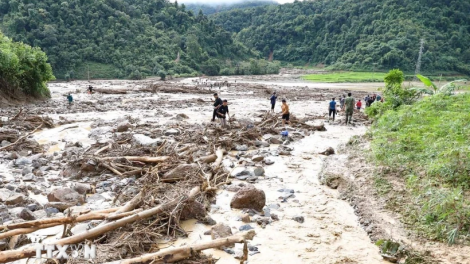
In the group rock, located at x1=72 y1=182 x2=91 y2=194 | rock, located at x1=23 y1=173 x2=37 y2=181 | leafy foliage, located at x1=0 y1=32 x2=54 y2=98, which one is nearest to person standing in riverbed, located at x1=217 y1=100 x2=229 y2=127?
rock, located at x1=72 y1=182 x2=91 y2=194

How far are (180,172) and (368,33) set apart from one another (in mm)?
114275

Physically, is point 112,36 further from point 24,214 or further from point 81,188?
point 24,214

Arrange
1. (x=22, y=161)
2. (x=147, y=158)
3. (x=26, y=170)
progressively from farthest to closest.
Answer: (x=22, y=161)
(x=147, y=158)
(x=26, y=170)

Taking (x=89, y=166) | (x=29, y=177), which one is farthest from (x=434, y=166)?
(x=29, y=177)

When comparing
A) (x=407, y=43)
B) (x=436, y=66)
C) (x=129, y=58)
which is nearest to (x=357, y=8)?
(x=407, y=43)

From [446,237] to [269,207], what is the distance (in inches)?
118

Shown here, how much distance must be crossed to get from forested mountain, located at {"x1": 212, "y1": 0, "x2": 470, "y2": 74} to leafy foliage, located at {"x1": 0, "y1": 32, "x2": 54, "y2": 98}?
269ft

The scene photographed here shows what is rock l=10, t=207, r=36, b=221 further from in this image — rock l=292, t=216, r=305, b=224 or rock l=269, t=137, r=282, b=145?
rock l=269, t=137, r=282, b=145

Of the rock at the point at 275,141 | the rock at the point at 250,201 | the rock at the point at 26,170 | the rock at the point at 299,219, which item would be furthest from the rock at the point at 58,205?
the rock at the point at 275,141

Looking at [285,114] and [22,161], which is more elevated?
[285,114]

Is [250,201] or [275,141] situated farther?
[275,141]

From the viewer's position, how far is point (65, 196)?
5836 mm

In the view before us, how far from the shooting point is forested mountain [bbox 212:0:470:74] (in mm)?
83062

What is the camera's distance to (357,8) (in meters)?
114
